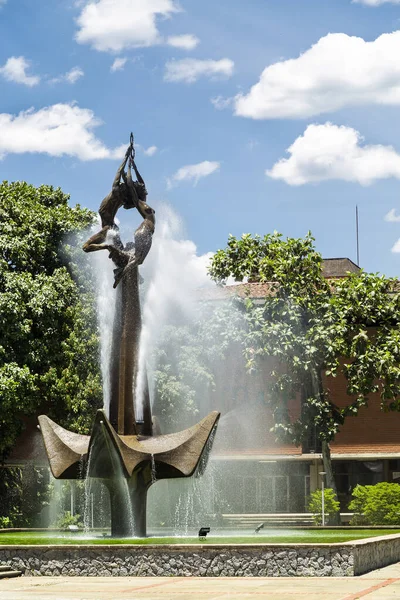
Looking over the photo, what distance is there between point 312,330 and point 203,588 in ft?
66.4

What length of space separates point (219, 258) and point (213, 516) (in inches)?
369

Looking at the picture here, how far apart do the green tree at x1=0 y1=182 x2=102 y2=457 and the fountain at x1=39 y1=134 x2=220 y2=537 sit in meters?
13.6

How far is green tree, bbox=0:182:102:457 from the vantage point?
120 ft

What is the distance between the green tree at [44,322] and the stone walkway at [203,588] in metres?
18.9

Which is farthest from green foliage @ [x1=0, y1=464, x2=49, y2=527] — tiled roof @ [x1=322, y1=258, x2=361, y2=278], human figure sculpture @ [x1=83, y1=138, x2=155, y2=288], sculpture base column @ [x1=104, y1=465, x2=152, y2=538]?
tiled roof @ [x1=322, y1=258, x2=361, y2=278]

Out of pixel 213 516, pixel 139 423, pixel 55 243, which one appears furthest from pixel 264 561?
pixel 55 243

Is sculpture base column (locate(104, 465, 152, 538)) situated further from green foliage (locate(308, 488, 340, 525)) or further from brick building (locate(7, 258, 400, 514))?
brick building (locate(7, 258, 400, 514))

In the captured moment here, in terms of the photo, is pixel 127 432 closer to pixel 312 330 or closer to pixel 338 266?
pixel 312 330

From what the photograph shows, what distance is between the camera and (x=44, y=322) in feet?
124

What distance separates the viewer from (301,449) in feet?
155

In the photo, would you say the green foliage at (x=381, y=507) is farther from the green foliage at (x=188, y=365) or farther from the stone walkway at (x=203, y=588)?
the stone walkway at (x=203, y=588)

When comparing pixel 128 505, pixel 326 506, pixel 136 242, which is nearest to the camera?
pixel 128 505

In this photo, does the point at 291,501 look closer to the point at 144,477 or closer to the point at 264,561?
the point at 144,477

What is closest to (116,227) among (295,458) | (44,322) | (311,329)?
(311,329)
